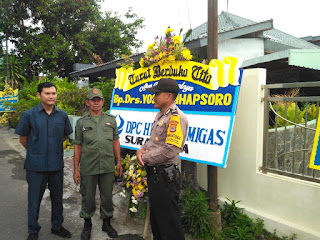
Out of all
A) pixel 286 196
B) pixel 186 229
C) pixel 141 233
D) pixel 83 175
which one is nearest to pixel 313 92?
pixel 286 196

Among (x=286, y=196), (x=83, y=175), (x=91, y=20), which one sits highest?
(x=91, y=20)

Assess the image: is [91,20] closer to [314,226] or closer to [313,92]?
[313,92]

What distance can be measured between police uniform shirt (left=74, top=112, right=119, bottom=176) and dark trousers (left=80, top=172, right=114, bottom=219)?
0.10 meters

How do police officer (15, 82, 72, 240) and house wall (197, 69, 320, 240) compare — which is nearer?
house wall (197, 69, 320, 240)

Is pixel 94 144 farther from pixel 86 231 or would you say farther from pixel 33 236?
pixel 33 236

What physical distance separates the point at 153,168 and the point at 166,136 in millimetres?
329

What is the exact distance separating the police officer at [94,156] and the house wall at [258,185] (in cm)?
164

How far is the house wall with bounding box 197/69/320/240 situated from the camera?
269 cm

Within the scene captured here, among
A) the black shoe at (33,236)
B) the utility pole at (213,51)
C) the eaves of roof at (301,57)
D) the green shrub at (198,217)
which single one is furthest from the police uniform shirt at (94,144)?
the eaves of roof at (301,57)

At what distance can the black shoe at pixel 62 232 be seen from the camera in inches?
119

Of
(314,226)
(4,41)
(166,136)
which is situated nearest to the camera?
(166,136)

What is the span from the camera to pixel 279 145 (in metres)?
3.15

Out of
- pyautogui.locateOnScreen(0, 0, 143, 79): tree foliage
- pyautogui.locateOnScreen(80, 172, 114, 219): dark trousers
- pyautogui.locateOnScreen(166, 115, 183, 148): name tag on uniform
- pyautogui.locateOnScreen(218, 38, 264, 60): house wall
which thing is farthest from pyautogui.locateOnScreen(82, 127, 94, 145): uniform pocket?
pyautogui.locateOnScreen(0, 0, 143, 79): tree foliage

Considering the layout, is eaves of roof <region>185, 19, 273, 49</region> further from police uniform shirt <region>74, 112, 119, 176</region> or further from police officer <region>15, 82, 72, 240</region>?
police officer <region>15, 82, 72, 240</region>
